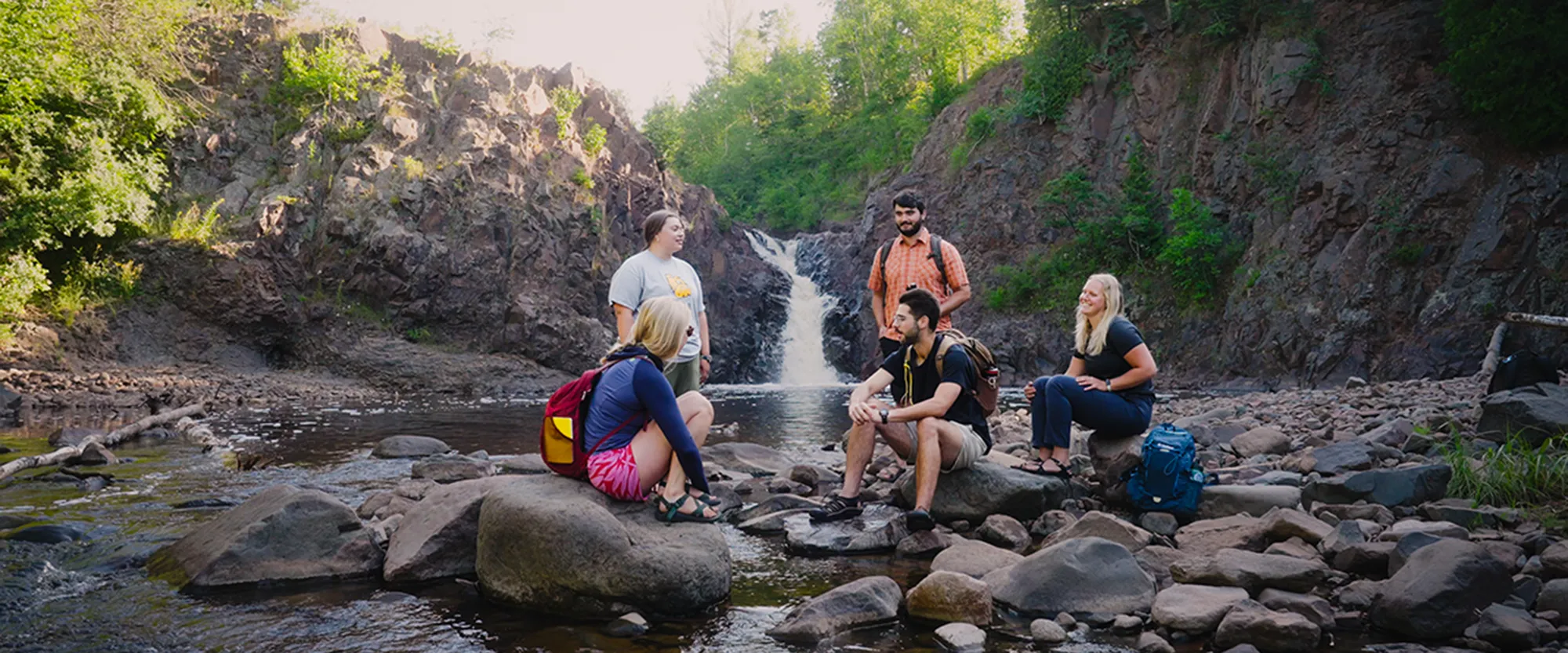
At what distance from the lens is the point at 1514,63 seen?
58.3ft

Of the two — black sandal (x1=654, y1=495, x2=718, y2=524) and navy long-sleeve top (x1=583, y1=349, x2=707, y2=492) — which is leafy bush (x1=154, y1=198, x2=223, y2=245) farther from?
black sandal (x1=654, y1=495, x2=718, y2=524)

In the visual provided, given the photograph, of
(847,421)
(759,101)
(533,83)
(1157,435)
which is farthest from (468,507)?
(759,101)

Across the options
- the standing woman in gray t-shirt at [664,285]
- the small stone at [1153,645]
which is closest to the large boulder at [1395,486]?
the small stone at [1153,645]

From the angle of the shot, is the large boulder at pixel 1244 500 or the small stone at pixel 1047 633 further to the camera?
the large boulder at pixel 1244 500

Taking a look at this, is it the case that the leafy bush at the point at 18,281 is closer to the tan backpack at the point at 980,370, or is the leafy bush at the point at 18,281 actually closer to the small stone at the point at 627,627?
the tan backpack at the point at 980,370

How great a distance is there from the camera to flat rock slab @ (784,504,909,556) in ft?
18.0

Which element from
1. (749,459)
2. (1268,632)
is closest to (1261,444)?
(749,459)

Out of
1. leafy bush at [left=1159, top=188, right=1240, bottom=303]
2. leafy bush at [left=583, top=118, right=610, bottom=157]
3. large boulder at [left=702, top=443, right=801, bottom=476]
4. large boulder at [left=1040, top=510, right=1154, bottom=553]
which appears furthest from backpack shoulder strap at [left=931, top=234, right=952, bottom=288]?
leafy bush at [left=583, top=118, right=610, bottom=157]

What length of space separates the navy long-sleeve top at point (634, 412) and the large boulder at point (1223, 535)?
279 centimetres

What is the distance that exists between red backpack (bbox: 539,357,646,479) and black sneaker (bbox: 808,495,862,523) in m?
1.71

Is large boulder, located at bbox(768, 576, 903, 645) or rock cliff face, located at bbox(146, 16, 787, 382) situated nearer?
large boulder, located at bbox(768, 576, 903, 645)

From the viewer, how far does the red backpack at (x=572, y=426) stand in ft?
16.2

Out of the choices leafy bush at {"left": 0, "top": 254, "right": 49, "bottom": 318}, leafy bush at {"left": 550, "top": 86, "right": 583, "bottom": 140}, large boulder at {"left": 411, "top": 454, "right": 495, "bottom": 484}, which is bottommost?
large boulder at {"left": 411, "top": 454, "right": 495, "bottom": 484}

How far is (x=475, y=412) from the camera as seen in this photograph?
55.8 feet
